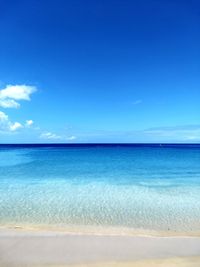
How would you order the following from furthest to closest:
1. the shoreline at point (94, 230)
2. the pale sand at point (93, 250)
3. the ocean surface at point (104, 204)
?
the ocean surface at point (104, 204), the shoreline at point (94, 230), the pale sand at point (93, 250)

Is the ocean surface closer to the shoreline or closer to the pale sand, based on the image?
the shoreline

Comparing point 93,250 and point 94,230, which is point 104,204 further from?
point 93,250

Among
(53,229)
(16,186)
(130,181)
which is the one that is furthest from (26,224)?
(130,181)

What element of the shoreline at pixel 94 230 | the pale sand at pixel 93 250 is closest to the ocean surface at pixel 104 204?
the shoreline at pixel 94 230

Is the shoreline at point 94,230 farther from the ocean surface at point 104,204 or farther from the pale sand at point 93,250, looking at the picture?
the pale sand at point 93,250

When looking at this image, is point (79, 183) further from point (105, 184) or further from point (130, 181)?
point (130, 181)

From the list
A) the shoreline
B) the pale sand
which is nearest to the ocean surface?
the shoreline

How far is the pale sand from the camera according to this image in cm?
427

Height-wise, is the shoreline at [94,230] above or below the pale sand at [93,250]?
below

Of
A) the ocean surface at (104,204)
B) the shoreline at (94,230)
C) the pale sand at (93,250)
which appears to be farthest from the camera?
the ocean surface at (104,204)

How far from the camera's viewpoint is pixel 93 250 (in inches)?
185

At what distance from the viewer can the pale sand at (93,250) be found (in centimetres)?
427

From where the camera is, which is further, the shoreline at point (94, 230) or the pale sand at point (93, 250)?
the shoreline at point (94, 230)

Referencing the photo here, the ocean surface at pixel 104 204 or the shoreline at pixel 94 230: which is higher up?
the ocean surface at pixel 104 204
